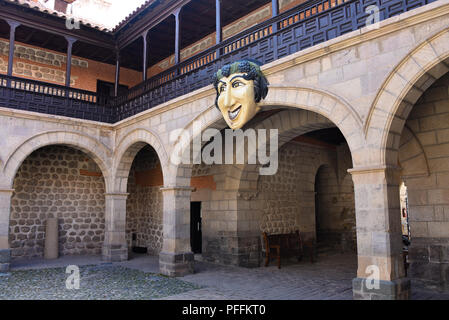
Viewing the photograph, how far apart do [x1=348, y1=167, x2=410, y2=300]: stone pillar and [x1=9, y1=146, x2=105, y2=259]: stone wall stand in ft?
28.6

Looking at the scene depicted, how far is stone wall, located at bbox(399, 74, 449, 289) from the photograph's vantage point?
567cm

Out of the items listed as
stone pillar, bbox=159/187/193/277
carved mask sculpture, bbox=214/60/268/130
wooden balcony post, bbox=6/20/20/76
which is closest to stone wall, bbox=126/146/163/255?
stone pillar, bbox=159/187/193/277

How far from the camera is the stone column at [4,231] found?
8.05m

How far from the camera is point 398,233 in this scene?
180 inches

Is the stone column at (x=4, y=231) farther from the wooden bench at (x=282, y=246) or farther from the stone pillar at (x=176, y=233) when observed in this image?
the wooden bench at (x=282, y=246)

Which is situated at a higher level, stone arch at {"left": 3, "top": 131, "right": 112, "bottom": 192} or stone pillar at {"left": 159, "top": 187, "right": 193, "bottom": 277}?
stone arch at {"left": 3, "top": 131, "right": 112, "bottom": 192}

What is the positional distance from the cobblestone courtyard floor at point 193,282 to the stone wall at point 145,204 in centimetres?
189

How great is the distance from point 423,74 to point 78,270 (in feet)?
25.3

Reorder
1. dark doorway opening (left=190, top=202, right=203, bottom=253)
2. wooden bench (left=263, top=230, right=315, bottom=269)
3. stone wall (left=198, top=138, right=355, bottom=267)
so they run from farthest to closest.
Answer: dark doorway opening (left=190, top=202, right=203, bottom=253)
stone wall (left=198, top=138, right=355, bottom=267)
wooden bench (left=263, top=230, right=315, bottom=269)

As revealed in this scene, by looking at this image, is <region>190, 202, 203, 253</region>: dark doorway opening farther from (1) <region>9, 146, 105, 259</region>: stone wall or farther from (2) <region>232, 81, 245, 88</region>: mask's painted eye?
(2) <region>232, 81, 245, 88</region>: mask's painted eye

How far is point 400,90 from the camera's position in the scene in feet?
14.4

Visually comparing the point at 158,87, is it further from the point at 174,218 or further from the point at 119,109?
the point at 174,218

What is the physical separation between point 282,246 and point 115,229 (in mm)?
4303
